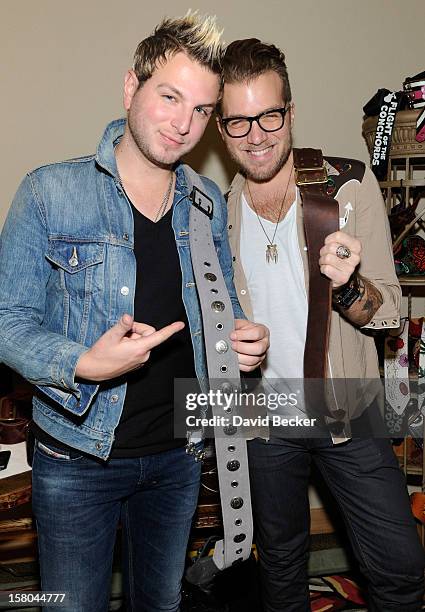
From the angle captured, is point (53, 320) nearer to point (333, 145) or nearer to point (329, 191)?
point (329, 191)

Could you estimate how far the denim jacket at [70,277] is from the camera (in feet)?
4.53

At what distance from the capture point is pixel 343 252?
1644mm

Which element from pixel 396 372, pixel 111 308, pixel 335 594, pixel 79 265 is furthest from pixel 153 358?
pixel 335 594

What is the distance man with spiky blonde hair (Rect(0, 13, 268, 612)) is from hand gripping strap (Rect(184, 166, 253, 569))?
5 cm

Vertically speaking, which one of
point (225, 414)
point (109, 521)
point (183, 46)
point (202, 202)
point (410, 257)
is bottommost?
point (109, 521)

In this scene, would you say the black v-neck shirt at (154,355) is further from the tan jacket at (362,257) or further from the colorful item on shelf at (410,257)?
the colorful item on shelf at (410,257)

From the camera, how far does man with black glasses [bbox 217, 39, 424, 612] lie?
1.92 metres

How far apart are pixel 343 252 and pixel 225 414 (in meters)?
0.50

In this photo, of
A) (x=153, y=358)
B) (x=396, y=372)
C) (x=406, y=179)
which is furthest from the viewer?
(x=396, y=372)

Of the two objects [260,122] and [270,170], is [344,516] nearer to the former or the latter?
[270,170]

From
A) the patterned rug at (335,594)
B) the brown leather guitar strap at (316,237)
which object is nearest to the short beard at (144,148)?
the brown leather guitar strap at (316,237)

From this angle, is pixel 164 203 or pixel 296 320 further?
pixel 296 320

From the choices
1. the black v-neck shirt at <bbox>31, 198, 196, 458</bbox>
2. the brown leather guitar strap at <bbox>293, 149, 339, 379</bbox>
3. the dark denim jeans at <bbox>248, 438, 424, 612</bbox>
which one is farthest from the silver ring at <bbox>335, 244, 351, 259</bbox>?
the dark denim jeans at <bbox>248, 438, 424, 612</bbox>

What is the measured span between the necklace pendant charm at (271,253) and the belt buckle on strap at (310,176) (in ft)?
0.76
